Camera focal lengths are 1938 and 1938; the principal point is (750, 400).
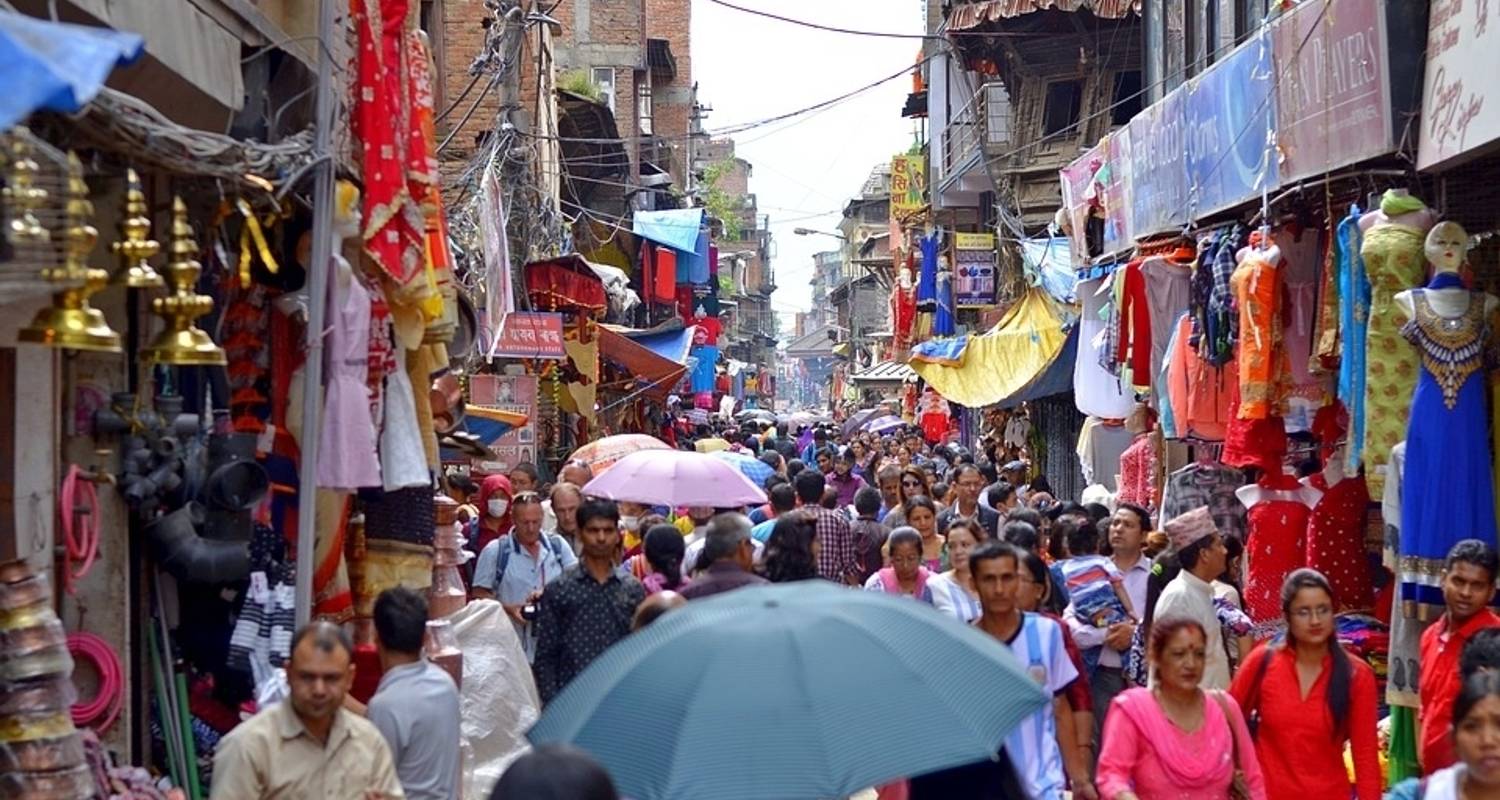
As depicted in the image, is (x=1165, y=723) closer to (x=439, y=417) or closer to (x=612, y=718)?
(x=612, y=718)

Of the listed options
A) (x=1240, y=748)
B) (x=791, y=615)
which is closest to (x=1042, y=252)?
(x=1240, y=748)

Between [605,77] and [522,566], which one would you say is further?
[605,77]

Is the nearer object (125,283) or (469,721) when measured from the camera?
(125,283)

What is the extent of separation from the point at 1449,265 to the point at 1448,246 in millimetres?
81

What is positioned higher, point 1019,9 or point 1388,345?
point 1019,9

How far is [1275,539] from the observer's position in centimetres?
1091

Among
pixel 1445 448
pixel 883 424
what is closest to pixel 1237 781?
pixel 1445 448

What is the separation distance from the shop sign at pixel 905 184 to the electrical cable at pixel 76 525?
5164 cm

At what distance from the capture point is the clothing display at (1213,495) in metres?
12.4

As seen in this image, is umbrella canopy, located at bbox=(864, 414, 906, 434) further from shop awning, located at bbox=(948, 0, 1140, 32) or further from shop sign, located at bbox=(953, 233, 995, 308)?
shop awning, located at bbox=(948, 0, 1140, 32)

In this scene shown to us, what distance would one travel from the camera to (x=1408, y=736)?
8.55m

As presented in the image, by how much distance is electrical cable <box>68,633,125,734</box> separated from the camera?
21.8 feet

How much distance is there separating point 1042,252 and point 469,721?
46.7 ft

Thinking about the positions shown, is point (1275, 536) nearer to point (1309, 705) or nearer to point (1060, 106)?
point (1309, 705)
